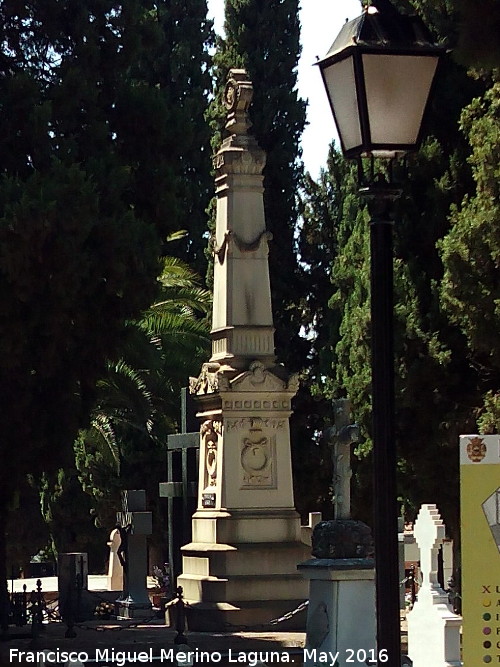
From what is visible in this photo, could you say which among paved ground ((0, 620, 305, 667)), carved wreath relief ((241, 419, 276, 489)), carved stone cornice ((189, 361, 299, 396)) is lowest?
paved ground ((0, 620, 305, 667))

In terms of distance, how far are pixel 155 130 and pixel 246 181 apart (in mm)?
2263

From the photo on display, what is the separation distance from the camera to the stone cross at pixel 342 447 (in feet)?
46.3

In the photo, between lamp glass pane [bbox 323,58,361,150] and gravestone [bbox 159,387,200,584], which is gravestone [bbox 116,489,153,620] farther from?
Result: lamp glass pane [bbox 323,58,361,150]

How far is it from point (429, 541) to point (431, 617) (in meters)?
0.77

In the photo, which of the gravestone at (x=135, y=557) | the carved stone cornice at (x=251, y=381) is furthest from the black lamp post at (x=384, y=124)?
the gravestone at (x=135, y=557)

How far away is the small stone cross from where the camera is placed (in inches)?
594

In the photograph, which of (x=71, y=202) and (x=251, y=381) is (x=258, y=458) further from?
(x=71, y=202)

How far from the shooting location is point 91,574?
142 ft

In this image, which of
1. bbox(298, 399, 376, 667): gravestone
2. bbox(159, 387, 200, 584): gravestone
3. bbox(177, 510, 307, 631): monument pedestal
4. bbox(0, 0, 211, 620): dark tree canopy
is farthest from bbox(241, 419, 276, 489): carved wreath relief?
bbox(298, 399, 376, 667): gravestone

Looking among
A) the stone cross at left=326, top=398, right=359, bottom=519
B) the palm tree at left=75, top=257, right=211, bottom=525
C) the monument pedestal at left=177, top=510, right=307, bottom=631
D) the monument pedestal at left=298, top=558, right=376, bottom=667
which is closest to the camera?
the monument pedestal at left=298, top=558, right=376, bottom=667

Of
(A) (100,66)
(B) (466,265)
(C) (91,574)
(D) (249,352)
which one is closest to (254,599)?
(D) (249,352)

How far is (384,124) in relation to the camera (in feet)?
17.8

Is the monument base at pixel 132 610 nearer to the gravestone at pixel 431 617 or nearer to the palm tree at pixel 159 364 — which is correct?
the palm tree at pixel 159 364

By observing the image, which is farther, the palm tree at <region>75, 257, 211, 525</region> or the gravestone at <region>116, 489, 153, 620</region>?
the gravestone at <region>116, 489, 153, 620</region>
